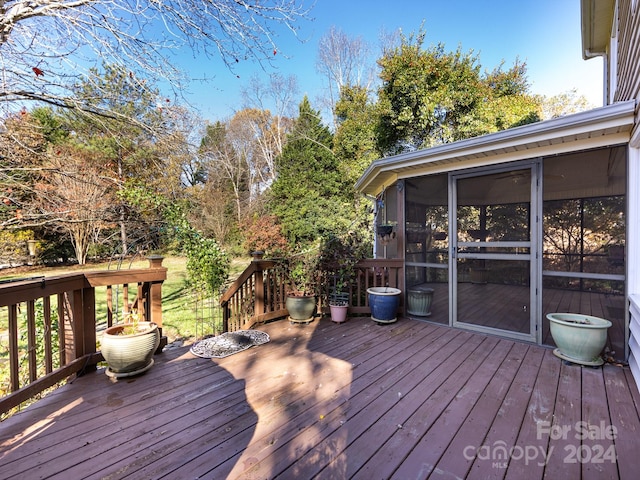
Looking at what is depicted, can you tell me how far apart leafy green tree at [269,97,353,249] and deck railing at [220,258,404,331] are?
27.5ft

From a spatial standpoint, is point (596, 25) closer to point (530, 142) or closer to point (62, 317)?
point (530, 142)

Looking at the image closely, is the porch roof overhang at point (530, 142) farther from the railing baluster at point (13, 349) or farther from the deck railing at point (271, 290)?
the railing baluster at point (13, 349)

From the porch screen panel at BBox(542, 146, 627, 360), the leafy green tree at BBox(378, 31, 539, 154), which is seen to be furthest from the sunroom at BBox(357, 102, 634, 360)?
the leafy green tree at BBox(378, 31, 539, 154)

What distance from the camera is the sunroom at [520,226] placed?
9.34ft

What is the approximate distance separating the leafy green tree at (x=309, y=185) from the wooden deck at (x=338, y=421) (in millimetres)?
10387

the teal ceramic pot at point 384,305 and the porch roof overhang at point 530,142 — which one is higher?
the porch roof overhang at point 530,142

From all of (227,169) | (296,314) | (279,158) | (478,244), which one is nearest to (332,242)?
(296,314)

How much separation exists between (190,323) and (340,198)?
9024 mm

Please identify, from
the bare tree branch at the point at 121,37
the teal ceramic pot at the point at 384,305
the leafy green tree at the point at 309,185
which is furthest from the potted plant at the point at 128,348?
the leafy green tree at the point at 309,185

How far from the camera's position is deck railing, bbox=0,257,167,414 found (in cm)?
202

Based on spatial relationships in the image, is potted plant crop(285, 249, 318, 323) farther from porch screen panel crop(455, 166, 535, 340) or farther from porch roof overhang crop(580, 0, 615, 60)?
porch roof overhang crop(580, 0, 615, 60)

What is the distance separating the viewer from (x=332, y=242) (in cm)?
439

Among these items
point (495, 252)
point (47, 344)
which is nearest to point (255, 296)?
point (47, 344)

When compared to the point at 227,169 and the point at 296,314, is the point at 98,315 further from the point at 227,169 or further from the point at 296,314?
the point at 227,169
